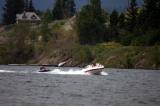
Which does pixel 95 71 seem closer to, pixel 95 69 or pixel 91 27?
pixel 95 69

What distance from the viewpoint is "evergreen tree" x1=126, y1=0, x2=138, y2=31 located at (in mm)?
189625

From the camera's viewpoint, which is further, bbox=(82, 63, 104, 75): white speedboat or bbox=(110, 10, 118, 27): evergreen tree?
bbox=(110, 10, 118, 27): evergreen tree

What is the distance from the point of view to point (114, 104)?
53.5 meters

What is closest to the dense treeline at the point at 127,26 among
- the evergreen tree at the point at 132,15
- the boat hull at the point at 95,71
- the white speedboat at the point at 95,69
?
the evergreen tree at the point at 132,15

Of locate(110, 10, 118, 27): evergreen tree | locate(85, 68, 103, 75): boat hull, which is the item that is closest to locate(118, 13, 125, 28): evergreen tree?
locate(110, 10, 118, 27): evergreen tree

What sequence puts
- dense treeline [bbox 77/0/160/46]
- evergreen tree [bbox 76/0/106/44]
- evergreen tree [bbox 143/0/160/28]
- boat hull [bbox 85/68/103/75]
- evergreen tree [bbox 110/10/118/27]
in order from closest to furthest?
boat hull [bbox 85/68/103/75]
dense treeline [bbox 77/0/160/46]
evergreen tree [bbox 143/0/160/28]
evergreen tree [bbox 76/0/106/44]
evergreen tree [bbox 110/10/118/27]

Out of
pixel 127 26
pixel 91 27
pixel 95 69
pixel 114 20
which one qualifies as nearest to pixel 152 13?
pixel 127 26

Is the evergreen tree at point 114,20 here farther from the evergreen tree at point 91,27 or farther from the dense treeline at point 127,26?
the evergreen tree at point 91,27

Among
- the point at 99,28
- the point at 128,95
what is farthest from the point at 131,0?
the point at 128,95

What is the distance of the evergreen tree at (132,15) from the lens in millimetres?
189625

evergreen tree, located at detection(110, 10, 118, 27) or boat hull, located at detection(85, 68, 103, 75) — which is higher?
evergreen tree, located at detection(110, 10, 118, 27)

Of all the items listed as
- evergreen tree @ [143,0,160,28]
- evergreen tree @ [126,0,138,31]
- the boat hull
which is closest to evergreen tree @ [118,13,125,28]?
evergreen tree @ [126,0,138,31]

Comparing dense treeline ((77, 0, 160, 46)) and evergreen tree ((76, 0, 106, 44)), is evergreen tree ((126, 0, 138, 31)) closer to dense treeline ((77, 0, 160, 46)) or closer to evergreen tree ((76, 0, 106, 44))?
dense treeline ((77, 0, 160, 46))

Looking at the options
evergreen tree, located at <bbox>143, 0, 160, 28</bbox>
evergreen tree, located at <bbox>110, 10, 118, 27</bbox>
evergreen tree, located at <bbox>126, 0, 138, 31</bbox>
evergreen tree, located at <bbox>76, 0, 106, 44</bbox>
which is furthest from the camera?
evergreen tree, located at <bbox>110, 10, 118, 27</bbox>
